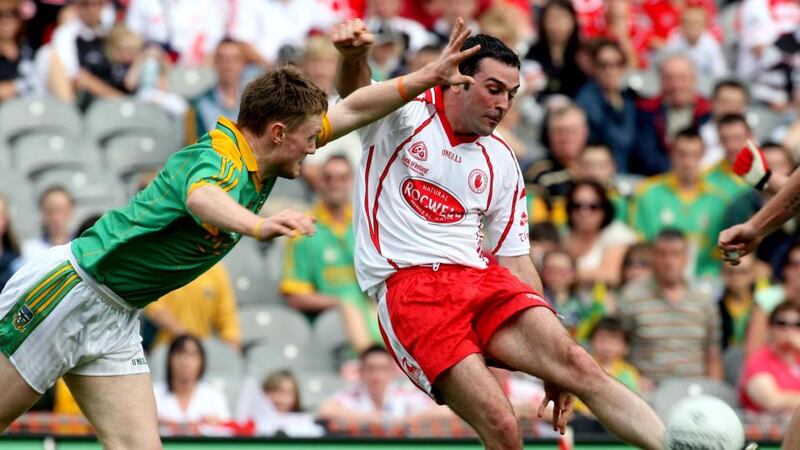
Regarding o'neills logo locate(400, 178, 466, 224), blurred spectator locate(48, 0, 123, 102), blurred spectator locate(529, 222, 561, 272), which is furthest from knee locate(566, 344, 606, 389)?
blurred spectator locate(48, 0, 123, 102)

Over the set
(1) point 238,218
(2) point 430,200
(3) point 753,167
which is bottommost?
(3) point 753,167

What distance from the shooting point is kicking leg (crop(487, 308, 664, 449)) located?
7305 mm

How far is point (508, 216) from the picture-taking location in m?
8.09

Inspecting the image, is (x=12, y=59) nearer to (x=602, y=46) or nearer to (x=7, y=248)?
Result: (x=7, y=248)

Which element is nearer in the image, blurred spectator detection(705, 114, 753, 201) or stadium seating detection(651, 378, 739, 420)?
stadium seating detection(651, 378, 739, 420)

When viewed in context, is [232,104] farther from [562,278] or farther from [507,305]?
[507,305]

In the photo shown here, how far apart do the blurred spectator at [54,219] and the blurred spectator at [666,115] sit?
5.06 metres

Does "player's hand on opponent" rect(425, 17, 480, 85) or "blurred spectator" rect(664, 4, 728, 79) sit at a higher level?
"player's hand on opponent" rect(425, 17, 480, 85)

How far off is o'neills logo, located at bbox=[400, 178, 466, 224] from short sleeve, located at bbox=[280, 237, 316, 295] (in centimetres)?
457

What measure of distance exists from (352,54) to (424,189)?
2.49 feet

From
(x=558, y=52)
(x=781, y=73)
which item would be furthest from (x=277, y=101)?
(x=781, y=73)

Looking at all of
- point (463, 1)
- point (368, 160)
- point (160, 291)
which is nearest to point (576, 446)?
point (368, 160)

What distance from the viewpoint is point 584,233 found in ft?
41.4

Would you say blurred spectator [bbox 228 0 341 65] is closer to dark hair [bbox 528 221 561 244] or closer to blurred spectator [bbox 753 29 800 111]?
dark hair [bbox 528 221 561 244]
